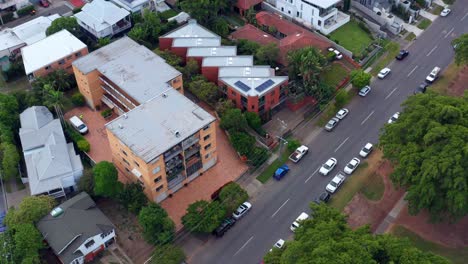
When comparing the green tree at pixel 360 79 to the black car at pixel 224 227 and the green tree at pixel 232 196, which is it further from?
the black car at pixel 224 227

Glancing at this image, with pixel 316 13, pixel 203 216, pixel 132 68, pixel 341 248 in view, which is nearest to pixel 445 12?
pixel 316 13

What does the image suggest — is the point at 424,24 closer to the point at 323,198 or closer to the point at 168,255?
the point at 323,198

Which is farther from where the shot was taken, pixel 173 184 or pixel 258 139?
pixel 258 139

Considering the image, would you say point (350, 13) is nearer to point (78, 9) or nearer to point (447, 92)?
point (447, 92)

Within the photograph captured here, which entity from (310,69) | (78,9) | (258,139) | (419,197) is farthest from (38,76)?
(419,197)

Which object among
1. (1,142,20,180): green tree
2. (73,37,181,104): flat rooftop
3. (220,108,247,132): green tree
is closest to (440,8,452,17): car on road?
(220,108,247,132): green tree
